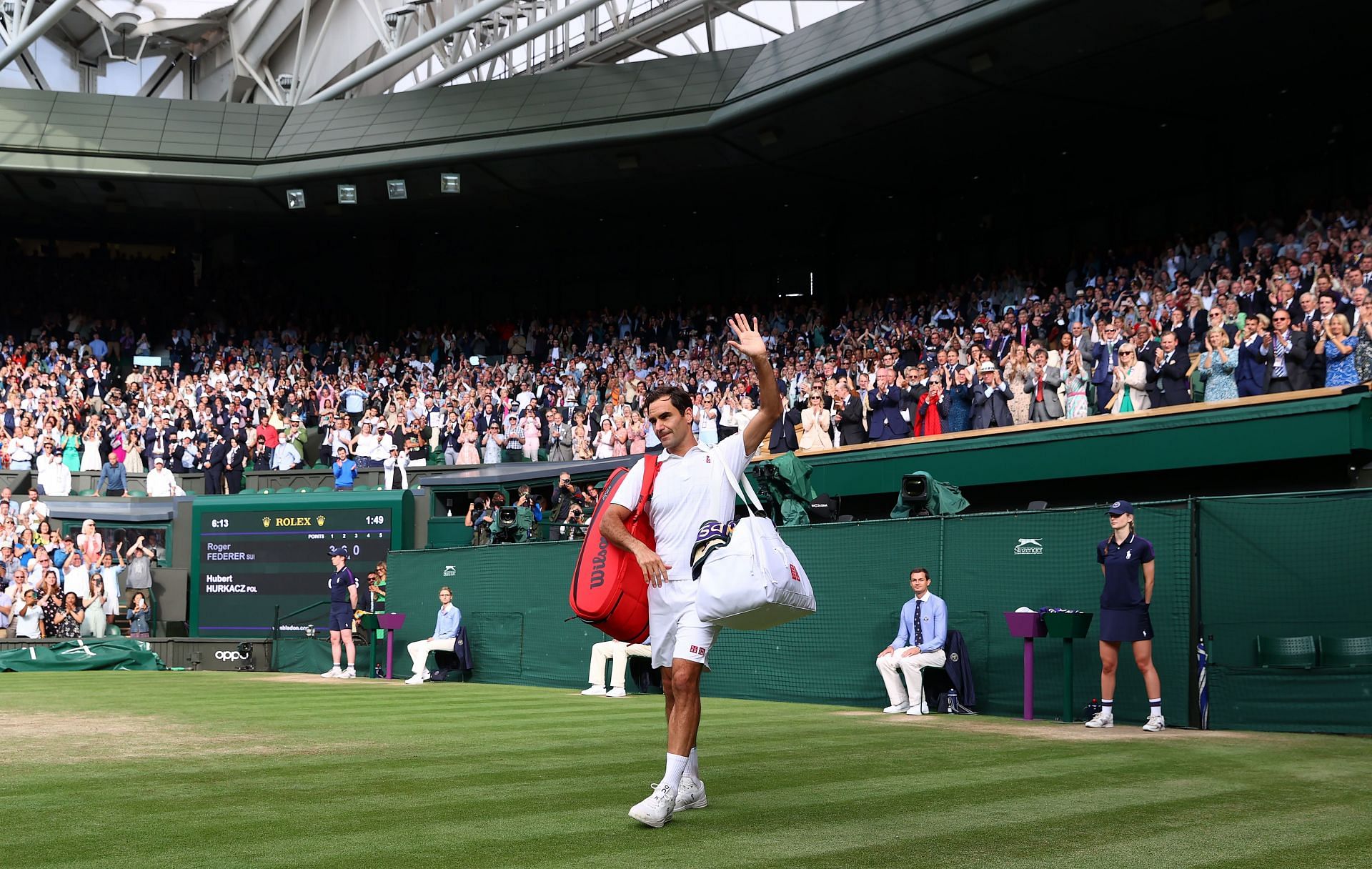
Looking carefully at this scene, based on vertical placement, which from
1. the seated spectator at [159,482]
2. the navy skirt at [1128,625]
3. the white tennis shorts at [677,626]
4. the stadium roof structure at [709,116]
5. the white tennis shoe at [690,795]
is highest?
the stadium roof structure at [709,116]

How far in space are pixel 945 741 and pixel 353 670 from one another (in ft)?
48.5

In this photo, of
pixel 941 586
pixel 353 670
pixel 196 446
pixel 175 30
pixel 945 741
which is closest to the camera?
pixel 945 741

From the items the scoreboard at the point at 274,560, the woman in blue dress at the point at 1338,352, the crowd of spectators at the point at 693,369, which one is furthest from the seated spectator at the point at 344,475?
the woman in blue dress at the point at 1338,352

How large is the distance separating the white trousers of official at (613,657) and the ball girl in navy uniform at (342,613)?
19.4ft

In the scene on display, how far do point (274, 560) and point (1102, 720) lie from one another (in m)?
19.6

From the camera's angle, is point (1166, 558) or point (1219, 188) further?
point (1219, 188)

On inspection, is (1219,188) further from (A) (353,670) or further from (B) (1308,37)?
(A) (353,670)

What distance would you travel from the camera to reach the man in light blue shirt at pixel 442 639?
68.5 feet

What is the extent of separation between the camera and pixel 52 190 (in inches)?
1422

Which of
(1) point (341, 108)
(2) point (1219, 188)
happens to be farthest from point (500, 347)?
(2) point (1219, 188)

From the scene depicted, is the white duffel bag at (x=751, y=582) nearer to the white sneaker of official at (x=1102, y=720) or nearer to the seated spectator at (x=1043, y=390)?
the white sneaker of official at (x=1102, y=720)

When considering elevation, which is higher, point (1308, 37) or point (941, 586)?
point (1308, 37)

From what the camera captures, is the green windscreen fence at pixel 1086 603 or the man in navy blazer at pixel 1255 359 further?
the man in navy blazer at pixel 1255 359

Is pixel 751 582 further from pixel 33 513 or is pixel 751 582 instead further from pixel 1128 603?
pixel 33 513
